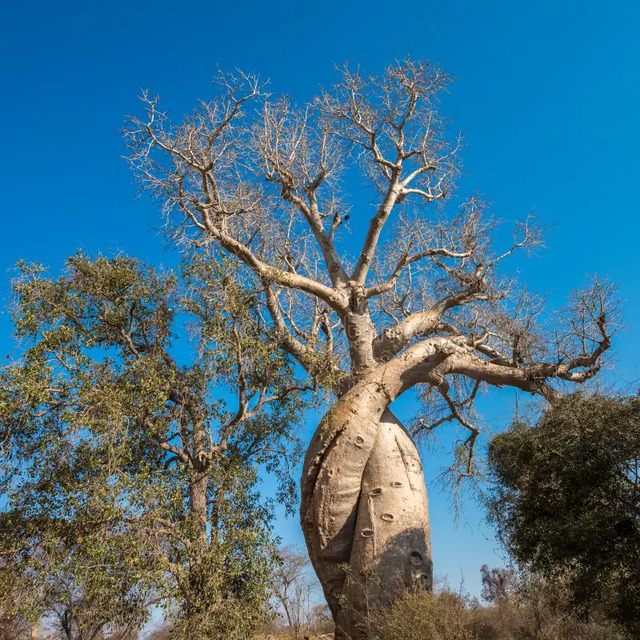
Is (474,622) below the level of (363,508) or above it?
below

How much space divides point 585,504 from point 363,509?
3000mm

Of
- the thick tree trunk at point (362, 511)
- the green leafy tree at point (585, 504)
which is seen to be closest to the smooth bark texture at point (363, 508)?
the thick tree trunk at point (362, 511)

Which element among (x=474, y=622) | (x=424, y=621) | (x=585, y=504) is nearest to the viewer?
(x=424, y=621)

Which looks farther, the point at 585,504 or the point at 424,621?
the point at 585,504

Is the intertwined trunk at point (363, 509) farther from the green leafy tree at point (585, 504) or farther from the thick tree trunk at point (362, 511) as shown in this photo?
the green leafy tree at point (585, 504)

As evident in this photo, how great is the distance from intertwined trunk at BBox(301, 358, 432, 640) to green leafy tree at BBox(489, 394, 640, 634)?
1.59m

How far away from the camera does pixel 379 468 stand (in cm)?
912

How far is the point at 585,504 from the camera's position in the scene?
25.2ft

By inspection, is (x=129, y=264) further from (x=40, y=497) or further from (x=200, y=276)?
(x=40, y=497)

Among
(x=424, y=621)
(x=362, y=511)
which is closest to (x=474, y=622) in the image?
(x=362, y=511)

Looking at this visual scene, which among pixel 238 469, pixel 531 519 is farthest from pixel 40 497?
pixel 531 519

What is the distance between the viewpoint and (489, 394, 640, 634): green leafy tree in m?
7.14

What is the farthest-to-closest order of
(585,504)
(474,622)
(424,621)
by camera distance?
(474,622)
(585,504)
(424,621)

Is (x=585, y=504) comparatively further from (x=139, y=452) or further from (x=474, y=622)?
(x=139, y=452)
